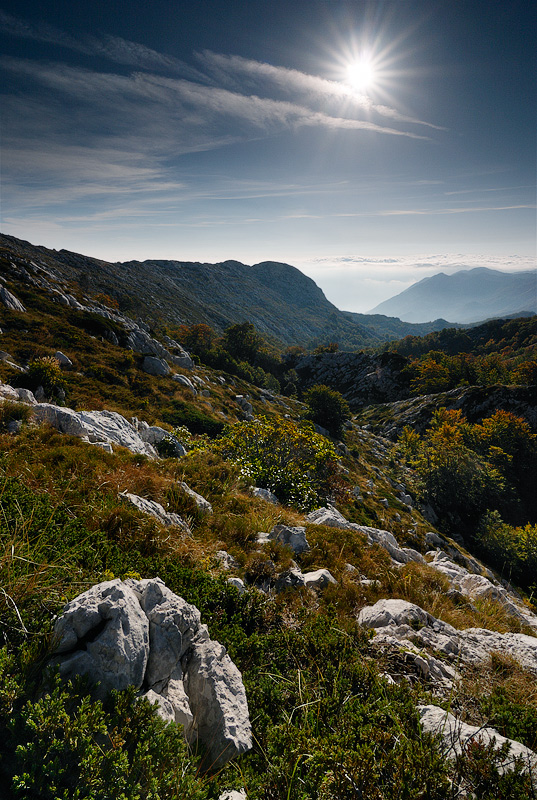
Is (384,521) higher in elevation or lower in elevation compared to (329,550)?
lower

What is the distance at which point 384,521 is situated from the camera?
2712cm

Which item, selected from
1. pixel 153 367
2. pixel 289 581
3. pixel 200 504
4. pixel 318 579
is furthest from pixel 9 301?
pixel 318 579

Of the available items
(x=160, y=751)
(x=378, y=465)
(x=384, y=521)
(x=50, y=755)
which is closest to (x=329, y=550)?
(x=160, y=751)

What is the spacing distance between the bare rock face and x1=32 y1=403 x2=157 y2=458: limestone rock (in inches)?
284

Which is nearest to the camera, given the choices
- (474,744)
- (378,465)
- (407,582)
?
(474,744)

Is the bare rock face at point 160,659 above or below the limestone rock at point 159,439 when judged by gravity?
above

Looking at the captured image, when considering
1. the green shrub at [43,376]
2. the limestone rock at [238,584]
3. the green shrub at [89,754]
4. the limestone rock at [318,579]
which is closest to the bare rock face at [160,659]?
the green shrub at [89,754]

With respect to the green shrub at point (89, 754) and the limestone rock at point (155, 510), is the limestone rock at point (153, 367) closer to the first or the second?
the limestone rock at point (155, 510)

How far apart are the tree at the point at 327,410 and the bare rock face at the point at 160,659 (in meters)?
49.0

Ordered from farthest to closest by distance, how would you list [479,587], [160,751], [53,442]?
[479,587]
[53,442]
[160,751]

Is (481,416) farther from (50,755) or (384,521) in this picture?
(50,755)

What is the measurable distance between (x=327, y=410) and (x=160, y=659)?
167 feet

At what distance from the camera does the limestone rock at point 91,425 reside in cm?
982

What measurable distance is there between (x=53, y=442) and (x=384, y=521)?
87.2 feet
